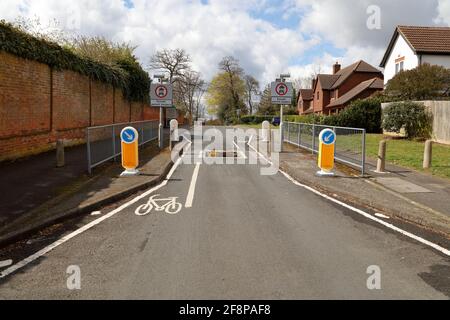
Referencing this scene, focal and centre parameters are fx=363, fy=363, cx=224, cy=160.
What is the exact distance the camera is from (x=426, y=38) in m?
32.3

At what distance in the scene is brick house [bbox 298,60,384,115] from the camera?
133ft

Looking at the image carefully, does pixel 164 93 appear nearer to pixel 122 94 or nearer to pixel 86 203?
pixel 122 94

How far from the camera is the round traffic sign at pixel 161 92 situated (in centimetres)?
1655

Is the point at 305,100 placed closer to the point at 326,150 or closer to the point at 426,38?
the point at 426,38

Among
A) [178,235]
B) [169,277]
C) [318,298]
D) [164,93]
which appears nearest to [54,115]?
[164,93]

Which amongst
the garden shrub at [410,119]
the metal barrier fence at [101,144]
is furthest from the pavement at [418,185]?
the garden shrub at [410,119]

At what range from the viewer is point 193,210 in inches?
269

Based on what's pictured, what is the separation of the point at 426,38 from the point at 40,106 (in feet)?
107

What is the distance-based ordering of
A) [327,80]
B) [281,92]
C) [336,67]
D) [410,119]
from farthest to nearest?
[336,67] → [327,80] → [410,119] → [281,92]

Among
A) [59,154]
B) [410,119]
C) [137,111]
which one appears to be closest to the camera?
[59,154]

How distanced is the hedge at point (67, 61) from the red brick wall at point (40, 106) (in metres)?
0.26

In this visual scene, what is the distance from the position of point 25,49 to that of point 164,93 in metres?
6.21

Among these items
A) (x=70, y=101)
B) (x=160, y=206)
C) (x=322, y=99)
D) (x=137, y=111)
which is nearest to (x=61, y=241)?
(x=160, y=206)

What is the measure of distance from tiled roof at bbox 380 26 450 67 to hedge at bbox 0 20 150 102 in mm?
23444
